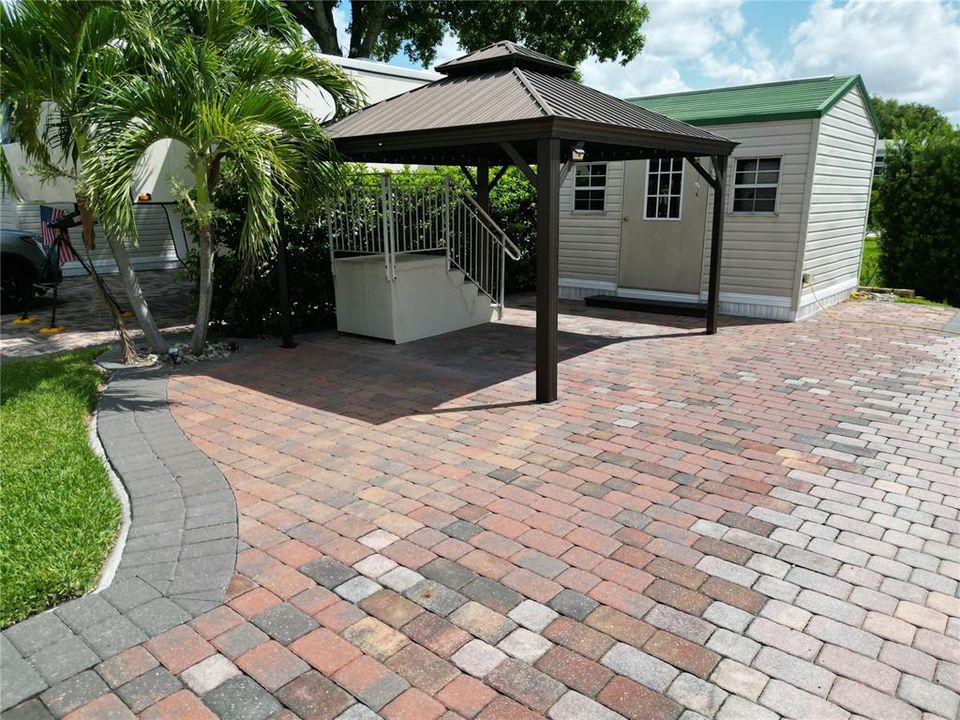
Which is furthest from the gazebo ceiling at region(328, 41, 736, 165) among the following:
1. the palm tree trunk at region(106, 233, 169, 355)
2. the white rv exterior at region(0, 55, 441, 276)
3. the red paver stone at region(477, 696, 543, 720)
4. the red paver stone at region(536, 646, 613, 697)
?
the red paver stone at region(477, 696, 543, 720)

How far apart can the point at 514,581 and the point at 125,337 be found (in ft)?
17.3

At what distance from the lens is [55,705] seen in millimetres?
2256

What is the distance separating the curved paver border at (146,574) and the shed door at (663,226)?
7.52 m

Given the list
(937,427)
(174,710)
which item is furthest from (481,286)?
(174,710)

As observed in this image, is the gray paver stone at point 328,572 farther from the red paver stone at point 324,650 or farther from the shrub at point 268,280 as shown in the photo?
the shrub at point 268,280

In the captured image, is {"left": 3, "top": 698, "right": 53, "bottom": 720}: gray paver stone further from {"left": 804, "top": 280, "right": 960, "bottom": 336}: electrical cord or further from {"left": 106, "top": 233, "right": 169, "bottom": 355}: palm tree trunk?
{"left": 804, "top": 280, "right": 960, "bottom": 336}: electrical cord

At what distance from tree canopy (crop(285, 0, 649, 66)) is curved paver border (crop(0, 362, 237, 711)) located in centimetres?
1854

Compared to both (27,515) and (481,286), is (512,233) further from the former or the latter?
(27,515)

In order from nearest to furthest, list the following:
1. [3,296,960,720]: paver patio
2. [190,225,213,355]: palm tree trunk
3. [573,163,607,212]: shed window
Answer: [3,296,960,720]: paver patio → [190,225,213,355]: palm tree trunk → [573,163,607,212]: shed window

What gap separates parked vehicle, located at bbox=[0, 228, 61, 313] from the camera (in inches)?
381

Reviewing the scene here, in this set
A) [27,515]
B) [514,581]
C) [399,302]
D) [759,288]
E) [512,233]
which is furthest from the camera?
[512,233]

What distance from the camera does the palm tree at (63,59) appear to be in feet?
17.8

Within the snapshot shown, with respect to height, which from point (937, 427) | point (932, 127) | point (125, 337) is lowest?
point (937, 427)

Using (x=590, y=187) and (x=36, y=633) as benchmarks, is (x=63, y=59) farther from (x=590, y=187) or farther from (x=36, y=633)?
(x=590, y=187)
